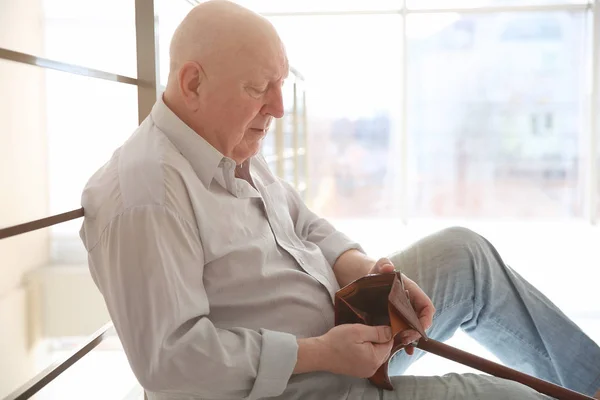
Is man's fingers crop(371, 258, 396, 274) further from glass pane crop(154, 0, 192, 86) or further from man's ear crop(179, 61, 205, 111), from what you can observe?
glass pane crop(154, 0, 192, 86)

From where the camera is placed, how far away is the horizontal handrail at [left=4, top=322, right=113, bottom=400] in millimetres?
975

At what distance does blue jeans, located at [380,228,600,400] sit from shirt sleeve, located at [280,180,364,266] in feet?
0.38

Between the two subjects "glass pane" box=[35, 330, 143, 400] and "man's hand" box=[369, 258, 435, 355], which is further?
"glass pane" box=[35, 330, 143, 400]

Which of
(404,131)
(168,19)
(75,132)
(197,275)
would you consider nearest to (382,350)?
(197,275)

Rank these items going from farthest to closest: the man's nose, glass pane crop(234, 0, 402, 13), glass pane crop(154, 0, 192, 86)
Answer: glass pane crop(234, 0, 402, 13) → glass pane crop(154, 0, 192, 86) → the man's nose

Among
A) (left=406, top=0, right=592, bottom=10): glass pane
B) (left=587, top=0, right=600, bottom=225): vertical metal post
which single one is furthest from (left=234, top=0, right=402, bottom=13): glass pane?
(left=587, top=0, right=600, bottom=225): vertical metal post

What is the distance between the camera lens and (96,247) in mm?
1057

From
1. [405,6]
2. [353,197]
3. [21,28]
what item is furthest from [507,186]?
[21,28]

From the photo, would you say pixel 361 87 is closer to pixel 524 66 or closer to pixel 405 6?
pixel 405 6

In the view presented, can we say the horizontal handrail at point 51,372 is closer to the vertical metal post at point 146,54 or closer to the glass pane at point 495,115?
the vertical metal post at point 146,54

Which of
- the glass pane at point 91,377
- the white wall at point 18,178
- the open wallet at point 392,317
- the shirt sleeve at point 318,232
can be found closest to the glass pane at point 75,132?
the white wall at point 18,178

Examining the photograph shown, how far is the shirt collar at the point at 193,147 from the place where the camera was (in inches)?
46.3

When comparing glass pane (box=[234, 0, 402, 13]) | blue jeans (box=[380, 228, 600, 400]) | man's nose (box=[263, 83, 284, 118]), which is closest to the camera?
man's nose (box=[263, 83, 284, 118])

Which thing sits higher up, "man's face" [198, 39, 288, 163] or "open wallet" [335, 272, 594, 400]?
"man's face" [198, 39, 288, 163]
